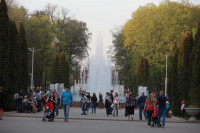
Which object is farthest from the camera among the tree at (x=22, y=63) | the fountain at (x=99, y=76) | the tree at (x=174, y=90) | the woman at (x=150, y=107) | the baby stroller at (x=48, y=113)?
the fountain at (x=99, y=76)

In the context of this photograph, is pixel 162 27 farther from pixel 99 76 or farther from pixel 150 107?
pixel 150 107

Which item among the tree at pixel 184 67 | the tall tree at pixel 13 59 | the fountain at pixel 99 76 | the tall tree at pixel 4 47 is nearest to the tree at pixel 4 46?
the tall tree at pixel 4 47

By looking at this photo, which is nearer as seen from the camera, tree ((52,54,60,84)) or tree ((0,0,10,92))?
tree ((0,0,10,92))

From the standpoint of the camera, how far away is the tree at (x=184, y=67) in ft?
101

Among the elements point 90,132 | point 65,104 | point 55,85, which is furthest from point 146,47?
point 90,132

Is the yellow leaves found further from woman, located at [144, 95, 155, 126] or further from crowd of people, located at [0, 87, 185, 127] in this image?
woman, located at [144, 95, 155, 126]

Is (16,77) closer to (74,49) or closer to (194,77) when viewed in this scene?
(194,77)

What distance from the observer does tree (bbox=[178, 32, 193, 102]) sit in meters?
30.9

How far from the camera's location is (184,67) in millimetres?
31672

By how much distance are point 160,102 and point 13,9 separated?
46.5 m

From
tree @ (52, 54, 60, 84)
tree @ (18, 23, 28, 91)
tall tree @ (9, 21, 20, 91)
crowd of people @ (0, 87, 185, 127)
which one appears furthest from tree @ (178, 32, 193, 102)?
tree @ (52, 54, 60, 84)

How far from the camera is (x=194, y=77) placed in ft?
91.8

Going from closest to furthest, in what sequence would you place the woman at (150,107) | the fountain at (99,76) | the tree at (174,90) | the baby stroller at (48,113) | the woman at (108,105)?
the woman at (150,107), the baby stroller at (48,113), the woman at (108,105), the tree at (174,90), the fountain at (99,76)

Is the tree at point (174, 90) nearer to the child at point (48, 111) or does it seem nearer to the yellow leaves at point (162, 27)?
the child at point (48, 111)
